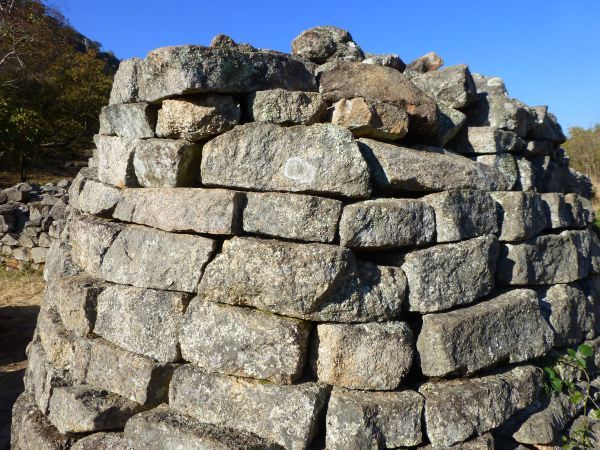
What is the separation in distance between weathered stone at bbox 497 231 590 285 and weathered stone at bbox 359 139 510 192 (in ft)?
1.97

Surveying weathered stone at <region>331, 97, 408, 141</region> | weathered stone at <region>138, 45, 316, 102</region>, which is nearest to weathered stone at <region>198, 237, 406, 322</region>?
weathered stone at <region>331, 97, 408, 141</region>

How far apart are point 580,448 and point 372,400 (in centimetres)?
177

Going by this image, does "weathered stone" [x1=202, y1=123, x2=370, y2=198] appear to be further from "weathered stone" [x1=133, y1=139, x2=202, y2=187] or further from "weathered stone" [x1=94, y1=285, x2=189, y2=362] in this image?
"weathered stone" [x1=94, y1=285, x2=189, y2=362]

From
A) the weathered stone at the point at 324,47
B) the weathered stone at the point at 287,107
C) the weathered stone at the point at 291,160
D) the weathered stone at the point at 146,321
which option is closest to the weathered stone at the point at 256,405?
the weathered stone at the point at 146,321

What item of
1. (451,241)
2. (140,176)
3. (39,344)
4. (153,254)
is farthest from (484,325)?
(39,344)

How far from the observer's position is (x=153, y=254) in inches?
155

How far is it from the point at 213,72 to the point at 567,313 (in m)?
3.48

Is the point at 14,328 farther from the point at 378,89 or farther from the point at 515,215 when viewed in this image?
the point at 515,215

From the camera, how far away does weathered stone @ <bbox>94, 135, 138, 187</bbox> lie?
441 centimetres

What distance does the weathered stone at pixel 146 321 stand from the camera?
3756mm

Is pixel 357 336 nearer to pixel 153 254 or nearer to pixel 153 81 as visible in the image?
pixel 153 254

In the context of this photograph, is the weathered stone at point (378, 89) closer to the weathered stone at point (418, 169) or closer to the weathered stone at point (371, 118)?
the weathered stone at point (371, 118)

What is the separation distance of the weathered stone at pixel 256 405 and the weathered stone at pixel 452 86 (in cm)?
283

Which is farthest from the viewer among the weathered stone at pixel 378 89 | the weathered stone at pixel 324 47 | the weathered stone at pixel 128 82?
the weathered stone at pixel 324 47
